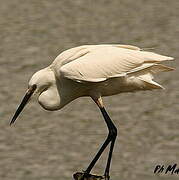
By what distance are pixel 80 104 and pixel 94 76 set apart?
4.65 meters

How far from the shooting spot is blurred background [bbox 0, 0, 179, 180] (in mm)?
9234

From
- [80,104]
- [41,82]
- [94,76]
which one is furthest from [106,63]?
[80,104]

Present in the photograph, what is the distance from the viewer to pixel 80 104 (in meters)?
10.9

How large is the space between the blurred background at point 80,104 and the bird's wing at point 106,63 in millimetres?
2673

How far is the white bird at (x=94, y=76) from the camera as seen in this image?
6.20 m

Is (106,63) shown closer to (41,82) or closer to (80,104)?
(41,82)

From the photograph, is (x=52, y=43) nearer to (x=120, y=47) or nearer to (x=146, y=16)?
(x=146, y=16)

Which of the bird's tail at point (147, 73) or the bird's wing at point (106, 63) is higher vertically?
the bird's wing at point (106, 63)

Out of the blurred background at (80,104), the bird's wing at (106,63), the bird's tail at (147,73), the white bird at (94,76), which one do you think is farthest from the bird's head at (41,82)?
the blurred background at (80,104)

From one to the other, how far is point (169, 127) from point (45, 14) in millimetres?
4628

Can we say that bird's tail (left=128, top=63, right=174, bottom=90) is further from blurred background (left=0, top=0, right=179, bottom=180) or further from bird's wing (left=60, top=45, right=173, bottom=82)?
blurred background (left=0, top=0, right=179, bottom=180)

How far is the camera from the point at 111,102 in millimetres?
10852

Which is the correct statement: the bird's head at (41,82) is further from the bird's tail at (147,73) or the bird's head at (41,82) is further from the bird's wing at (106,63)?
the bird's tail at (147,73)
